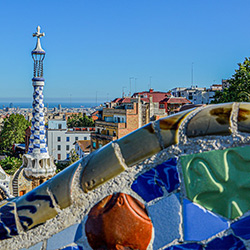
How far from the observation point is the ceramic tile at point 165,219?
1.95 metres

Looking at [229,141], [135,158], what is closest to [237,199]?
[229,141]

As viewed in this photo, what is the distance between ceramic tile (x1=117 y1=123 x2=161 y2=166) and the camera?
2012 mm

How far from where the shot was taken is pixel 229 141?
6.28 feet

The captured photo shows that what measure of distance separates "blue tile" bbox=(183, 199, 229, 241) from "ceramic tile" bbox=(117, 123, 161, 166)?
30 cm

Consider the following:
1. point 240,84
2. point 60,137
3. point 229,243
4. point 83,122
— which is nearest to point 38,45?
point 240,84

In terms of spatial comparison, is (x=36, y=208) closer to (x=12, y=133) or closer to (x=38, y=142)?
(x=38, y=142)

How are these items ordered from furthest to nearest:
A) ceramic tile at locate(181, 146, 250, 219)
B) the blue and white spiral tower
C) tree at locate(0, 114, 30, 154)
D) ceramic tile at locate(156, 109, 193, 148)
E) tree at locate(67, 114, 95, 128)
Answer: tree at locate(67, 114, 95, 128), tree at locate(0, 114, 30, 154), the blue and white spiral tower, ceramic tile at locate(156, 109, 193, 148), ceramic tile at locate(181, 146, 250, 219)

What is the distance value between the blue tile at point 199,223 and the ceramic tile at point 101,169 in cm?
39

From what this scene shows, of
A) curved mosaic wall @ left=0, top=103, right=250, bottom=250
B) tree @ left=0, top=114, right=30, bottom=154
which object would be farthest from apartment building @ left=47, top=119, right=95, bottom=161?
curved mosaic wall @ left=0, top=103, right=250, bottom=250

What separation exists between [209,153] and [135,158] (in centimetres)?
37

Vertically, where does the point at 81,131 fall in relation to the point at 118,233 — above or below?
below

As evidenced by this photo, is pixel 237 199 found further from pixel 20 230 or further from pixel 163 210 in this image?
pixel 20 230

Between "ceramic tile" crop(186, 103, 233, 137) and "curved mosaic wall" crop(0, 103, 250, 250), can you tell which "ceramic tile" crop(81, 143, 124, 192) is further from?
"ceramic tile" crop(186, 103, 233, 137)

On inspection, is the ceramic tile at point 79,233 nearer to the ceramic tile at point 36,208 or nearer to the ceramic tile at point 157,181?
the ceramic tile at point 36,208
